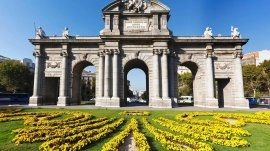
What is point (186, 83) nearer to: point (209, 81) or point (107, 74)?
point (209, 81)

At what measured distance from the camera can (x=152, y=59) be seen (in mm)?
33438

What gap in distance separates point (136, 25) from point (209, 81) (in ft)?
48.0

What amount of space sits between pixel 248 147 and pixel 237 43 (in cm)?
2649

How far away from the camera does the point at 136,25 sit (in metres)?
34.2

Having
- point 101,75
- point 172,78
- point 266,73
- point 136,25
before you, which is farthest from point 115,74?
point 266,73

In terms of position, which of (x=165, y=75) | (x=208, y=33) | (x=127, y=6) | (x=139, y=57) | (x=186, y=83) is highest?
(x=127, y=6)

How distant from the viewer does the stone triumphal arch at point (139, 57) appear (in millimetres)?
32594

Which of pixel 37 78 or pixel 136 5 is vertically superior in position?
pixel 136 5

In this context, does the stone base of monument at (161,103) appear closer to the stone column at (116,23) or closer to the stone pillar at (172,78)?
the stone pillar at (172,78)

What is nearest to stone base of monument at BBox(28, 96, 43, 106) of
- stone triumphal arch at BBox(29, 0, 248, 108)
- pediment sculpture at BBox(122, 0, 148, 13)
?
stone triumphal arch at BBox(29, 0, 248, 108)

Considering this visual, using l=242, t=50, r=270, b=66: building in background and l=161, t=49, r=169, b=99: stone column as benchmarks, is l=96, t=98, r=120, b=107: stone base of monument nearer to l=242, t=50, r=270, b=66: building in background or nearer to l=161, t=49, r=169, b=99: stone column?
l=161, t=49, r=169, b=99: stone column

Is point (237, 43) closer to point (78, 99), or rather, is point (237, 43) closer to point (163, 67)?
point (163, 67)

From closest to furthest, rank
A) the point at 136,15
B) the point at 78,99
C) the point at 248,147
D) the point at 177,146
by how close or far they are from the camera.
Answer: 1. the point at 177,146
2. the point at 248,147
3. the point at 136,15
4. the point at 78,99

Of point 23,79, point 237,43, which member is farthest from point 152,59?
point 23,79
